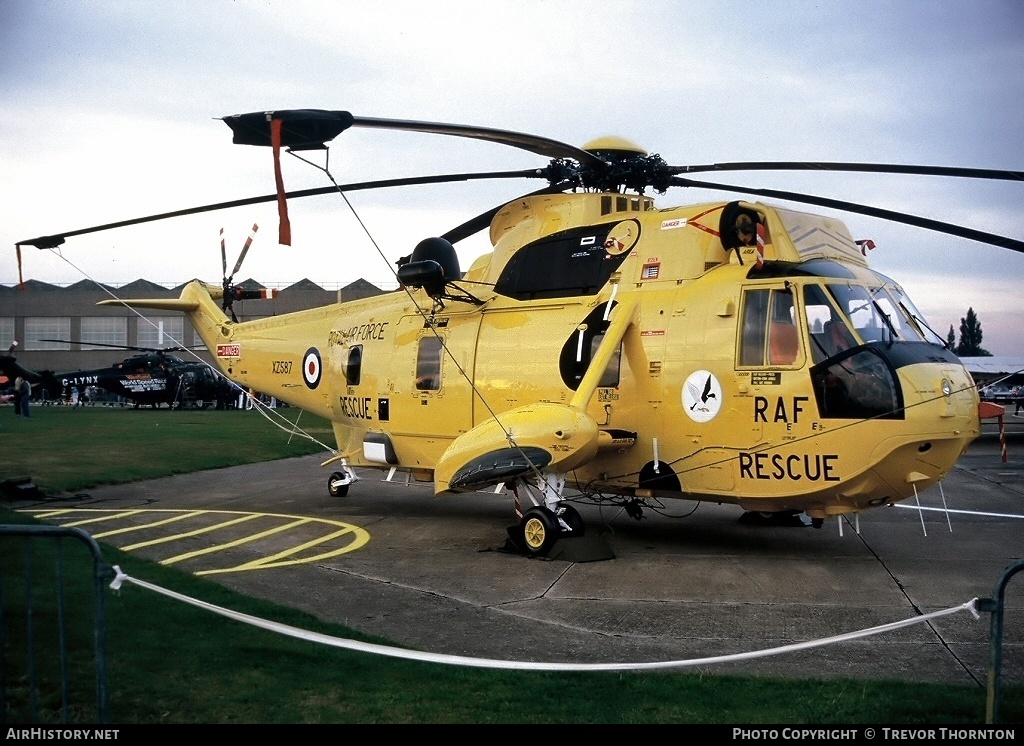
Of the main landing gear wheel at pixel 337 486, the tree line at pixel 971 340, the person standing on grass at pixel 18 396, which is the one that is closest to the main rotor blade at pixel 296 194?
the main landing gear wheel at pixel 337 486

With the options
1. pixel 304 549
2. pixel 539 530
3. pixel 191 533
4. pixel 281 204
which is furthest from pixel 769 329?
pixel 191 533

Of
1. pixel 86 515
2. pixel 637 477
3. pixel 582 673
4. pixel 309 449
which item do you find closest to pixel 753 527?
pixel 637 477

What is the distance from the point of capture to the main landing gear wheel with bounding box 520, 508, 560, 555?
1064 cm

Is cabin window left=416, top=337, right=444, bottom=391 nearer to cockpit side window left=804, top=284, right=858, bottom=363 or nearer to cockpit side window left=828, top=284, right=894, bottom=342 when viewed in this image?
cockpit side window left=804, top=284, right=858, bottom=363

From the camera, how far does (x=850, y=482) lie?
32.0 feet

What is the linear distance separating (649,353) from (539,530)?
243 centimetres

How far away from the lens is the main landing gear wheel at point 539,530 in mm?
10641

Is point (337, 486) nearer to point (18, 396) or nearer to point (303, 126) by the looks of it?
point (303, 126)

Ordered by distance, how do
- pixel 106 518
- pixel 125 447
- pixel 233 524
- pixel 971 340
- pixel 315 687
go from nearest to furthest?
1. pixel 315 687
2. pixel 233 524
3. pixel 106 518
4. pixel 125 447
5. pixel 971 340

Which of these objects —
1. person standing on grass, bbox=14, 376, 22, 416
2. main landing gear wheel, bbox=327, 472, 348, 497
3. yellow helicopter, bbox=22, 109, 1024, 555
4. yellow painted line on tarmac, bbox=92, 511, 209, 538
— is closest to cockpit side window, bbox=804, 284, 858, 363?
yellow helicopter, bbox=22, 109, 1024, 555

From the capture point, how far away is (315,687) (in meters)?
5.55

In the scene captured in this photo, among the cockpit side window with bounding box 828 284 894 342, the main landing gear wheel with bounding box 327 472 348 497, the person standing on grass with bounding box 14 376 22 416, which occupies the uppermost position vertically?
the cockpit side window with bounding box 828 284 894 342

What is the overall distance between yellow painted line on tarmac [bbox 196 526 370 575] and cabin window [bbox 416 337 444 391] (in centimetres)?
219

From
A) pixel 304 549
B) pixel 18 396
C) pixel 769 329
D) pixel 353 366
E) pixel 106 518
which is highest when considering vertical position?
pixel 769 329
